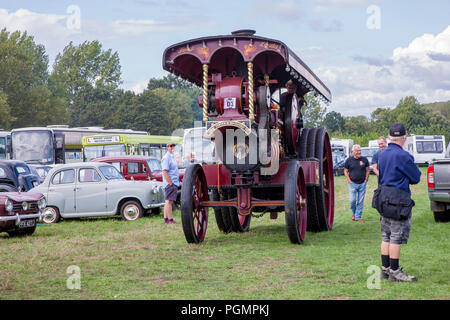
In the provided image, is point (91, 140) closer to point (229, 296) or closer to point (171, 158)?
point (171, 158)

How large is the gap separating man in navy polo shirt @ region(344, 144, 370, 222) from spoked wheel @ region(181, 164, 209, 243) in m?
4.77

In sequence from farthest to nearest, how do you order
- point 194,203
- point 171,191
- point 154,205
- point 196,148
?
point 196,148, point 154,205, point 171,191, point 194,203

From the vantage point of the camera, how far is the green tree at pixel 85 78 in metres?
67.0

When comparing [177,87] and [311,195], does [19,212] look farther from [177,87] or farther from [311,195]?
[177,87]

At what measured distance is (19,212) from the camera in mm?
12625

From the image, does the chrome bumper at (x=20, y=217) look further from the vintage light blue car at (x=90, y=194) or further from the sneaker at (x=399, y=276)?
the sneaker at (x=399, y=276)

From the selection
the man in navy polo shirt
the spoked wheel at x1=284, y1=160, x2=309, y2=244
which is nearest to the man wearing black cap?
the spoked wheel at x1=284, y1=160, x2=309, y2=244

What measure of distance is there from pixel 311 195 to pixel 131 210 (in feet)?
21.3

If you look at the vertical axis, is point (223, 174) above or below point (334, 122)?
below

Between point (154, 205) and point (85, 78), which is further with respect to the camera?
point (85, 78)

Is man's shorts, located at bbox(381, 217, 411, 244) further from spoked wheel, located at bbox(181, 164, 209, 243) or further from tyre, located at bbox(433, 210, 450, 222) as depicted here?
tyre, located at bbox(433, 210, 450, 222)

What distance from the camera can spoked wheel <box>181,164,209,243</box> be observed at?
31.9 ft

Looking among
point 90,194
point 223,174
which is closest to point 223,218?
point 223,174

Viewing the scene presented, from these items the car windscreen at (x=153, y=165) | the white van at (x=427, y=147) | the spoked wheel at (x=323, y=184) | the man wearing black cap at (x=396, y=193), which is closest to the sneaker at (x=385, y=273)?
the man wearing black cap at (x=396, y=193)
